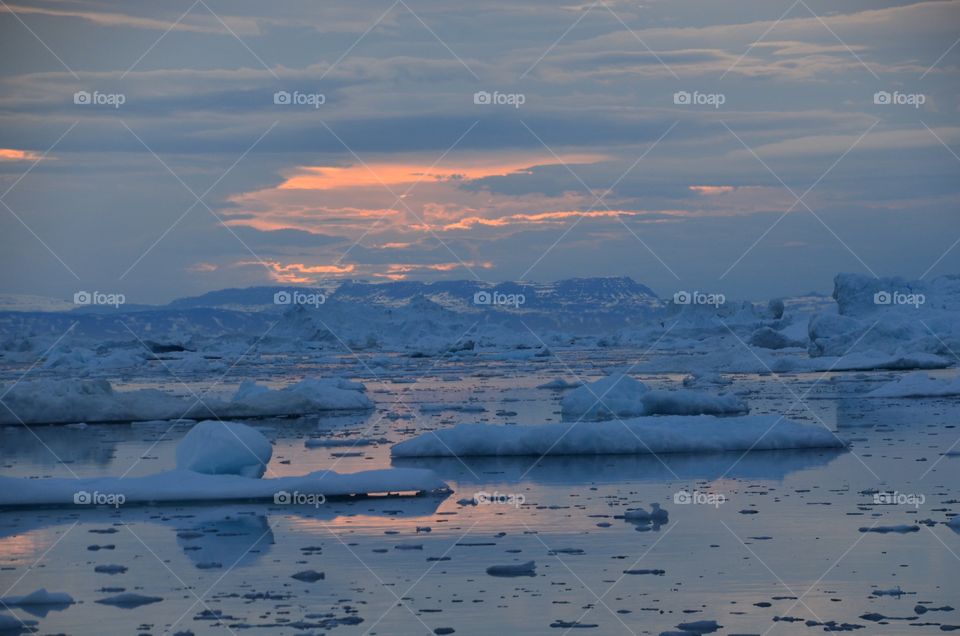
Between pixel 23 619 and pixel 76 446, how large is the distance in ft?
38.1

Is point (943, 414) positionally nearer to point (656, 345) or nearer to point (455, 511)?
point (455, 511)

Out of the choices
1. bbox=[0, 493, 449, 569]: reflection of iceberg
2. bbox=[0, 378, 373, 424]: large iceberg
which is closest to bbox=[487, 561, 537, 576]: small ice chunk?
bbox=[0, 493, 449, 569]: reflection of iceberg

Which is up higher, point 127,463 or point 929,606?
point 127,463

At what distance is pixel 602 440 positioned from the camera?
1759 cm

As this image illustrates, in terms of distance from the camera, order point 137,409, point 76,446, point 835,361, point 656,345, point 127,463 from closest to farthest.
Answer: point 127,463
point 76,446
point 137,409
point 835,361
point 656,345

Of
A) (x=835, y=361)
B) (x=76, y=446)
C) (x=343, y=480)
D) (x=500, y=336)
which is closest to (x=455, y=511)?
(x=343, y=480)

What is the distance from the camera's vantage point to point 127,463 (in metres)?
17.3
